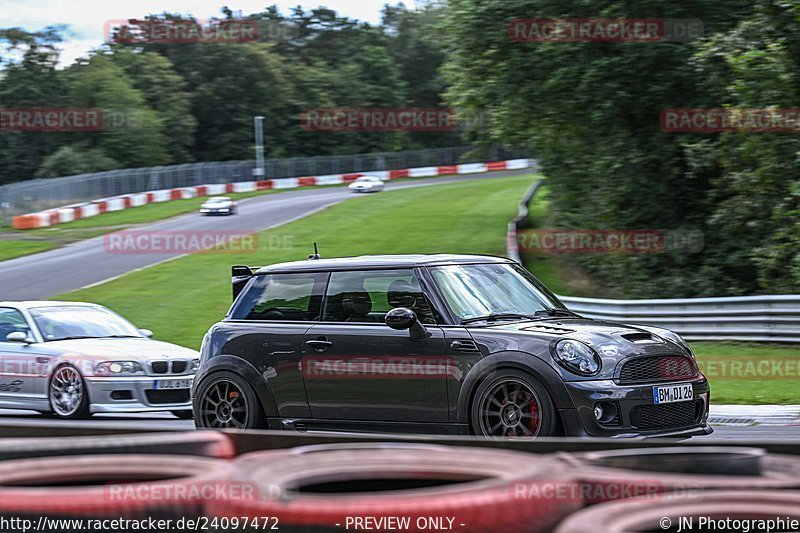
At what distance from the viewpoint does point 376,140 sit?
93.1 metres

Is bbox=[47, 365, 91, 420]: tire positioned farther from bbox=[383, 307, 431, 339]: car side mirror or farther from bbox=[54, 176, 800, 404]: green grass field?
bbox=[54, 176, 800, 404]: green grass field

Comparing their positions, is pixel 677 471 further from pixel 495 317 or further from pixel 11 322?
pixel 11 322

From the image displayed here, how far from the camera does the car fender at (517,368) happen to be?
24.4 feet

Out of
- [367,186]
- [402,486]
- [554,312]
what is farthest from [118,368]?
[367,186]

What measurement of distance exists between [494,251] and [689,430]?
25172mm

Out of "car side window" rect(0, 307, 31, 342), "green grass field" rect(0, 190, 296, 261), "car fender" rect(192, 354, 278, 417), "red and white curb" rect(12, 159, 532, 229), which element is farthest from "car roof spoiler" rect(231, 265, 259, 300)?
"red and white curb" rect(12, 159, 532, 229)

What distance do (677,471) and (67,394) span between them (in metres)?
10.3

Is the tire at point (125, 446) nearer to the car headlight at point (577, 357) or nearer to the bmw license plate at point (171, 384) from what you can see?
the car headlight at point (577, 357)

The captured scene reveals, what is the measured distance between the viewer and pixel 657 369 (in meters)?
7.80

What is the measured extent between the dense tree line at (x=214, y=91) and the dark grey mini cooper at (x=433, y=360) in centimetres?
6714

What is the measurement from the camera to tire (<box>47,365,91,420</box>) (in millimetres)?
12336

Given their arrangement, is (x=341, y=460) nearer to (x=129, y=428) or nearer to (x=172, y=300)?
(x=129, y=428)

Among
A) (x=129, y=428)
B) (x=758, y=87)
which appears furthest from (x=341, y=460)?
(x=758, y=87)

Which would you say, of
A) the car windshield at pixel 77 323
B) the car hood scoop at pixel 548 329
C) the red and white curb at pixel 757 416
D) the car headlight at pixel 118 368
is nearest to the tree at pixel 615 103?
the red and white curb at pixel 757 416
